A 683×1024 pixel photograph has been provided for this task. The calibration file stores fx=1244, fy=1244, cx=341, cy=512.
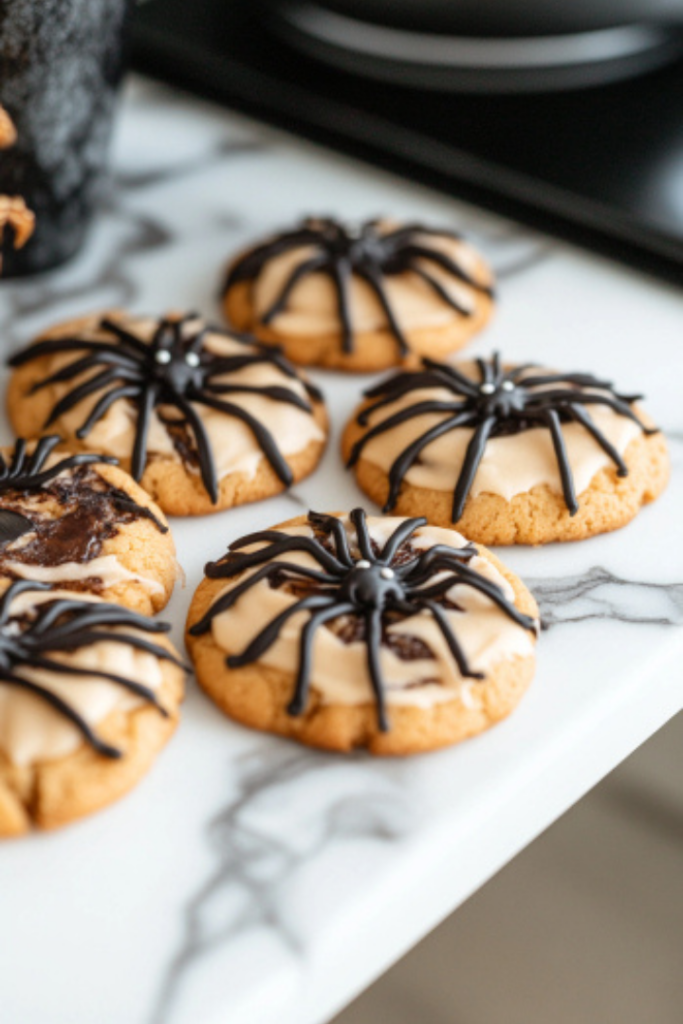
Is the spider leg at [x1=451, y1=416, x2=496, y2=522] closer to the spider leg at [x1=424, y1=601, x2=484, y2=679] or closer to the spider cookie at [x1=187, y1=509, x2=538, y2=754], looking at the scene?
the spider cookie at [x1=187, y1=509, x2=538, y2=754]

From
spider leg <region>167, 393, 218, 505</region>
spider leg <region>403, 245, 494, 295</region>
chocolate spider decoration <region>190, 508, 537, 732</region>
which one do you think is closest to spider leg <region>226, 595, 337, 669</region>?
chocolate spider decoration <region>190, 508, 537, 732</region>

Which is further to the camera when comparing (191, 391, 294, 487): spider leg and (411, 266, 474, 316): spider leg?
(411, 266, 474, 316): spider leg

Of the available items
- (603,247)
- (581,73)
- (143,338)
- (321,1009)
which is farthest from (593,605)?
(581,73)

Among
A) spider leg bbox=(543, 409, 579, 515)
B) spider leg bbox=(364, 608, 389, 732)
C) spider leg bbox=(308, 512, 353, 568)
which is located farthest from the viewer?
spider leg bbox=(543, 409, 579, 515)

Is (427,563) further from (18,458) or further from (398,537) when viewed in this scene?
(18,458)

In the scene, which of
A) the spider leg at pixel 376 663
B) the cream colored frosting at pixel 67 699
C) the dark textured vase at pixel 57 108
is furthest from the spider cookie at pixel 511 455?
the dark textured vase at pixel 57 108

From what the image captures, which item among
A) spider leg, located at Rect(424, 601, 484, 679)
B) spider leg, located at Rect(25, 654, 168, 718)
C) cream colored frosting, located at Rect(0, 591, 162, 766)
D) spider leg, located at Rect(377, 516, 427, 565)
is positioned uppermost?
spider leg, located at Rect(424, 601, 484, 679)

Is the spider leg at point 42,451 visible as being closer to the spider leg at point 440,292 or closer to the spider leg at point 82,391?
the spider leg at point 82,391

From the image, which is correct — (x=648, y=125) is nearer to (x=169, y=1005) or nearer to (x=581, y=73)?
(x=581, y=73)
